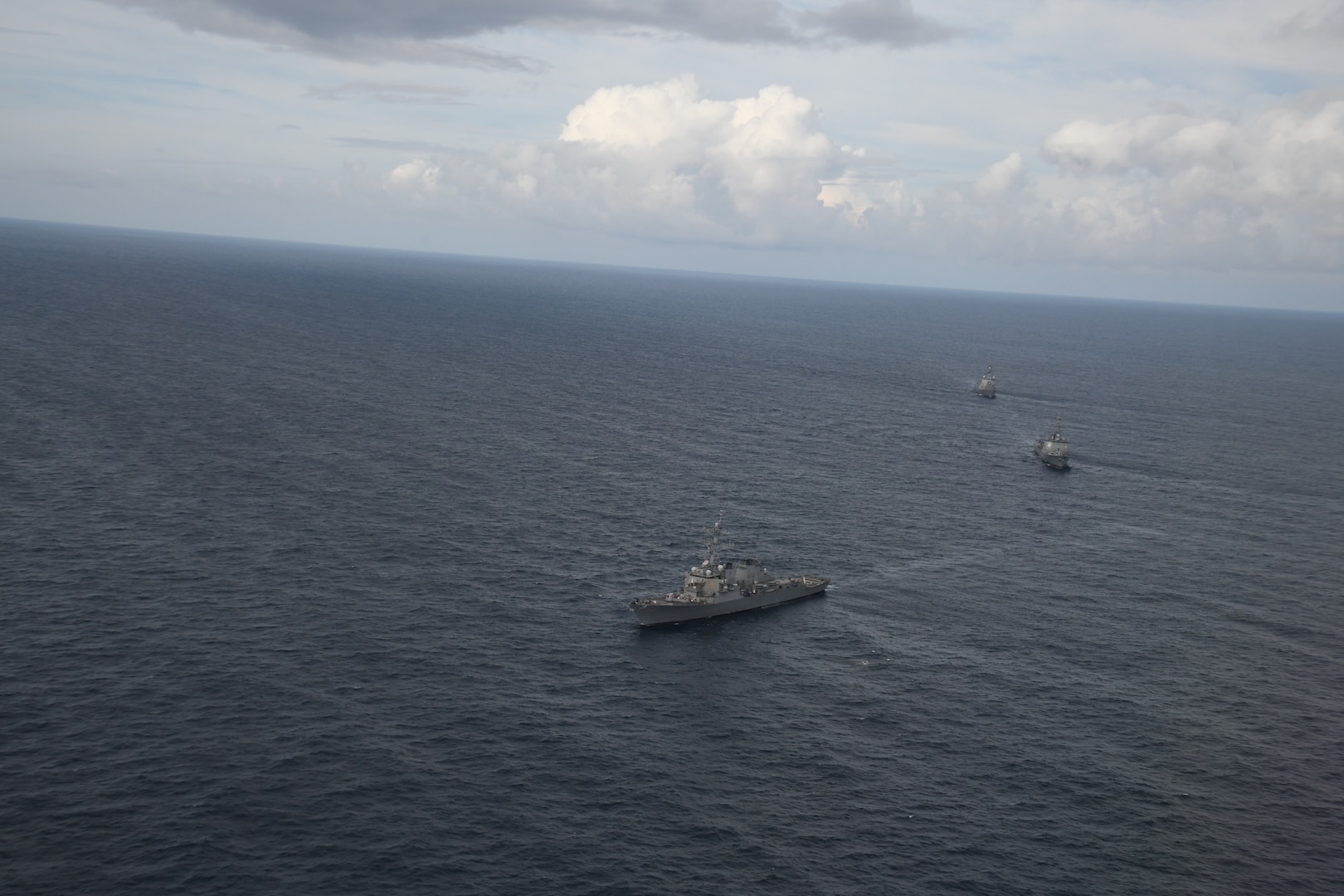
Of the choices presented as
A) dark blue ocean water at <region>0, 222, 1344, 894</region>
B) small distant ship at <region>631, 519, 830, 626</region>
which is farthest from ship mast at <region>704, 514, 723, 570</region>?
dark blue ocean water at <region>0, 222, 1344, 894</region>

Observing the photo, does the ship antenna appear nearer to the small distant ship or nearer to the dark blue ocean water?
the small distant ship

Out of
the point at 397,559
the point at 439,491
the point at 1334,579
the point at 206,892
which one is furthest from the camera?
the point at 439,491

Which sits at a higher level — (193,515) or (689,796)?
(193,515)

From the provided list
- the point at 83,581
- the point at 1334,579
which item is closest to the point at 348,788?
the point at 83,581

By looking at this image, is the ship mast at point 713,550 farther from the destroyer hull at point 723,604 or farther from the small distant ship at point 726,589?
the destroyer hull at point 723,604

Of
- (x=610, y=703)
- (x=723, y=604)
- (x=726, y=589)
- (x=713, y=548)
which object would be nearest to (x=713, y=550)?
(x=713, y=548)

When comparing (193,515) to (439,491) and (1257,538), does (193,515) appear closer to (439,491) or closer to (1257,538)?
(439,491)

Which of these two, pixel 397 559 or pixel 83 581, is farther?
pixel 397 559
